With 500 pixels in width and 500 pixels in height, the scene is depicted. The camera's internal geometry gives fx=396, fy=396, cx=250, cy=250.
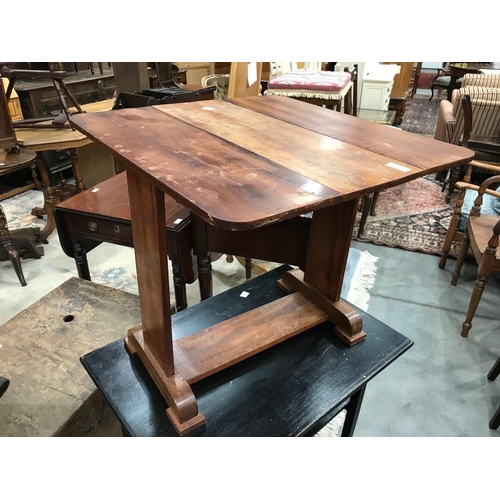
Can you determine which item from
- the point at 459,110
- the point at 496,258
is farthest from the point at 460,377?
the point at 459,110

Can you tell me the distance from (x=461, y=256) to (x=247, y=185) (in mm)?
1936

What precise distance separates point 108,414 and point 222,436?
57cm

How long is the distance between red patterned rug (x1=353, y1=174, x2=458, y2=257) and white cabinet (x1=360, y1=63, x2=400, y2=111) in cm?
114

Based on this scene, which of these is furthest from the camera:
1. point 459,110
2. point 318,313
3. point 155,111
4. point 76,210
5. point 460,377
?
point 459,110

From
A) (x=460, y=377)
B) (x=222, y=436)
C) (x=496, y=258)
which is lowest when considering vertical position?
(x=460, y=377)

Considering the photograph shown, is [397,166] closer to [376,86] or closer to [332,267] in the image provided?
[332,267]

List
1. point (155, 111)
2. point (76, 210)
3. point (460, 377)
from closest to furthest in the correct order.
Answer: point (155, 111)
point (76, 210)
point (460, 377)

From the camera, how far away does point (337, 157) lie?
0.66m

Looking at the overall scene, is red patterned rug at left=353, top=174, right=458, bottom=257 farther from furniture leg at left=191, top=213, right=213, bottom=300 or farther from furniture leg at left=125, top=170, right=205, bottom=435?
furniture leg at left=125, top=170, right=205, bottom=435

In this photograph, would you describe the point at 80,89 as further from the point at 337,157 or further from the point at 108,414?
the point at 337,157

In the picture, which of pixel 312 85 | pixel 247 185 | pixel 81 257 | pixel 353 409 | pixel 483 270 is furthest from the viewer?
pixel 312 85

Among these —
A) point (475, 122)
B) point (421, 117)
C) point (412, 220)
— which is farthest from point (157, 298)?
point (421, 117)

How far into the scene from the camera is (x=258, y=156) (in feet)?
2.14

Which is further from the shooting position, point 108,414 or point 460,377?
point 460,377
